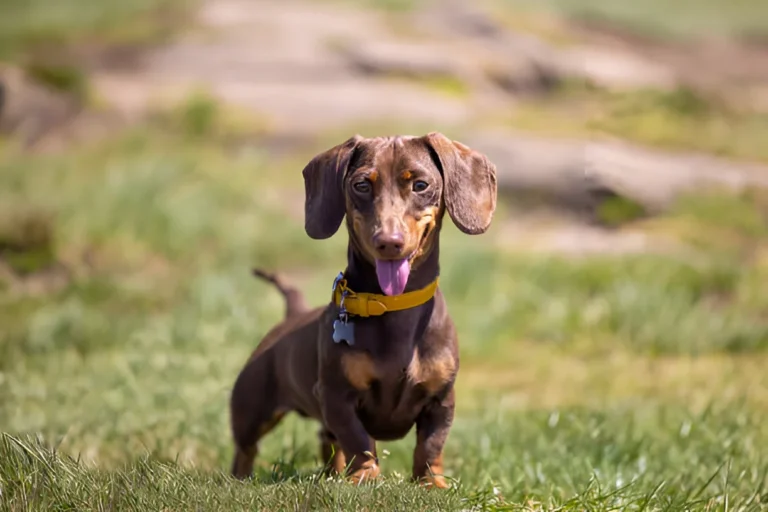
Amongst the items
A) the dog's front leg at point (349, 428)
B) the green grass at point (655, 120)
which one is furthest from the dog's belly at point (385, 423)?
the green grass at point (655, 120)

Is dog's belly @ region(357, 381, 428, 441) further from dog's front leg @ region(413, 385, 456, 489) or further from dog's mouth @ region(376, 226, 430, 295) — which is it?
dog's mouth @ region(376, 226, 430, 295)

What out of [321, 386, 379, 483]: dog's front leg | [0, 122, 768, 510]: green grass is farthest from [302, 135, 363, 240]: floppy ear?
[0, 122, 768, 510]: green grass

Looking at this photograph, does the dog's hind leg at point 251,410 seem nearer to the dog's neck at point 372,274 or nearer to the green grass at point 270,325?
the green grass at point 270,325

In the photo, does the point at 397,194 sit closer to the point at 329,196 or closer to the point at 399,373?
the point at 329,196

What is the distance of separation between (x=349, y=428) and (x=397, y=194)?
83 centimetres

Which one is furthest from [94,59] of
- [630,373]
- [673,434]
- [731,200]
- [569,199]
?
[673,434]

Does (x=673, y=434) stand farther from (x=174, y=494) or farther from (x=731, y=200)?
(x=731, y=200)

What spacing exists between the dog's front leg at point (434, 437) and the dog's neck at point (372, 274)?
0.40 meters

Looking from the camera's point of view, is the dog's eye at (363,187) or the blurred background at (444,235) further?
the blurred background at (444,235)

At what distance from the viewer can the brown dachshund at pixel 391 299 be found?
3.87m

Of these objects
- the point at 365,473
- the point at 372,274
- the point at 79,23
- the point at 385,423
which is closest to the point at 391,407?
the point at 385,423

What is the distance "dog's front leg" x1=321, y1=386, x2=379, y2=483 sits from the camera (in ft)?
12.8

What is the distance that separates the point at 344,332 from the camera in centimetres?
394

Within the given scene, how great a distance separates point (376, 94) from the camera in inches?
686
